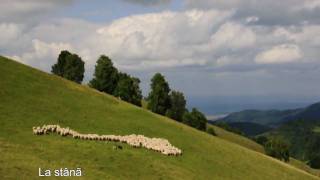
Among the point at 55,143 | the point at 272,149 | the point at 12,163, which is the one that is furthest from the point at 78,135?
the point at 272,149

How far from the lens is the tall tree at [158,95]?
5010 inches

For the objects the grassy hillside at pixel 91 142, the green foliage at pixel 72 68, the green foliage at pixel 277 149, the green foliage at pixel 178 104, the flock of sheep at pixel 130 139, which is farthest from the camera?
the green foliage at pixel 277 149

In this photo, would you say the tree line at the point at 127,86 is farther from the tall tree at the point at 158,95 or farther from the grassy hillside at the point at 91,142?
the grassy hillside at the point at 91,142

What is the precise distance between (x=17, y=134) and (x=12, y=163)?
12.0 metres

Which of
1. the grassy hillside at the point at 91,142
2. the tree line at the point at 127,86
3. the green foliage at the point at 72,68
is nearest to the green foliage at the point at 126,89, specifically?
the tree line at the point at 127,86

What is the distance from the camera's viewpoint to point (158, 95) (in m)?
127

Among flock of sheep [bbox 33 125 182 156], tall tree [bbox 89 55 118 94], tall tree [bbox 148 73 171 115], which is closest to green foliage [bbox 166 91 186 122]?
tall tree [bbox 148 73 171 115]

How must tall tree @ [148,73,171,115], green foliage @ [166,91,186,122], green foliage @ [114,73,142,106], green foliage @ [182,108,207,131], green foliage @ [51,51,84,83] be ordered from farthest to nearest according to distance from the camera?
1. green foliage @ [166,91,186,122]
2. green foliage @ [182,108,207,131]
3. green foliage @ [51,51,84,83]
4. tall tree @ [148,73,171,115]
5. green foliage @ [114,73,142,106]

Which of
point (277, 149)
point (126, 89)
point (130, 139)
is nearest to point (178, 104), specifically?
point (126, 89)

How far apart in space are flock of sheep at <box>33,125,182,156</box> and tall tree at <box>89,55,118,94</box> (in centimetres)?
6440

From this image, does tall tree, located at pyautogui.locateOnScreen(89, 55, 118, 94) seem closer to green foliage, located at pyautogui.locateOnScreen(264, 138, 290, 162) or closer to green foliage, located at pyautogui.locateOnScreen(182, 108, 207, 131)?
green foliage, located at pyautogui.locateOnScreen(182, 108, 207, 131)

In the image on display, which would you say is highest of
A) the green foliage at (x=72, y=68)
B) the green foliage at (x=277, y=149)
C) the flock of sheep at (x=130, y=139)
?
the green foliage at (x=72, y=68)

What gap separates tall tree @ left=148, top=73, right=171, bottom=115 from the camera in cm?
12725

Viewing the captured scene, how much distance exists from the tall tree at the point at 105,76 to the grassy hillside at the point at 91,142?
4524cm
